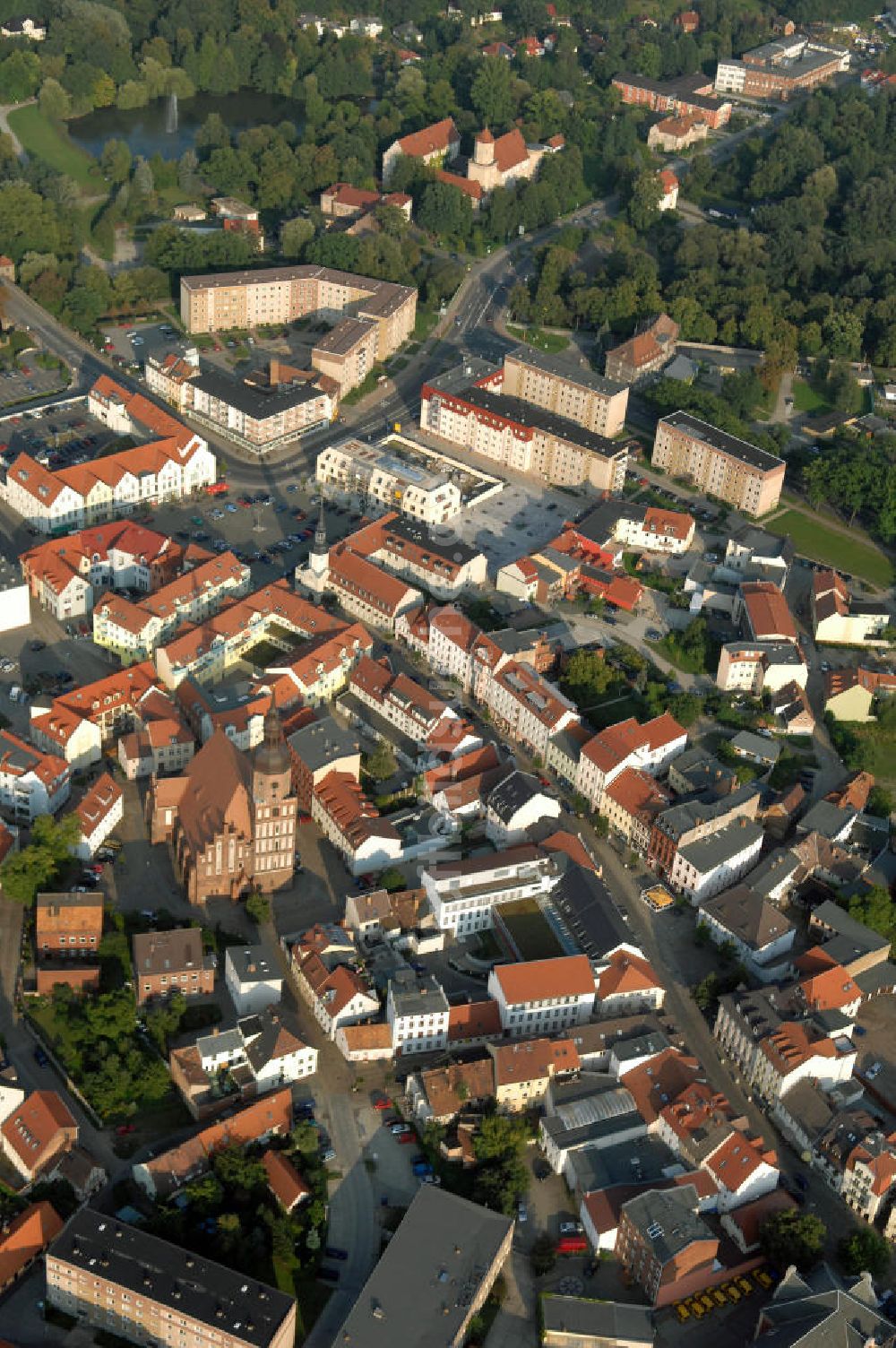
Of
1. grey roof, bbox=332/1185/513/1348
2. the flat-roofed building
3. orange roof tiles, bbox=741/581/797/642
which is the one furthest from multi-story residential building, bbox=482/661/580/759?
the flat-roofed building

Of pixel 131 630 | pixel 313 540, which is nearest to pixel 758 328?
pixel 313 540

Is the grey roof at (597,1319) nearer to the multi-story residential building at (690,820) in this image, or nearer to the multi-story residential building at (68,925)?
the multi-story residential building at (690,820)

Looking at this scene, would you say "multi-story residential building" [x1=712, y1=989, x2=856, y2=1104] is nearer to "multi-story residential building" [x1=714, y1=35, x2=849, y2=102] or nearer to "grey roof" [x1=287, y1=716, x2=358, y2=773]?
"grey roof" [x1=287, y1=716, x2=358, y2=773]

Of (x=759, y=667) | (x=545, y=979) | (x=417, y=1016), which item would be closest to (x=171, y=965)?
(x=417, y=1016)

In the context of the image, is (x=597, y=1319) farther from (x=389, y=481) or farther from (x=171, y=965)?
(x=389, y=481)

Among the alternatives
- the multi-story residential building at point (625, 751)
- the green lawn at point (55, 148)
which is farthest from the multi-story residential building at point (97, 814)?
the green lawn at point (55, 148)

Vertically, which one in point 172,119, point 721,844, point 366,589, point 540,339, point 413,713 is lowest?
point 721,844

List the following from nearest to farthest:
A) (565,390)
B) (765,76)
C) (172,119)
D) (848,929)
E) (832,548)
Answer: (848,929), (832,548), (565,390), (172,119), (765,76)
